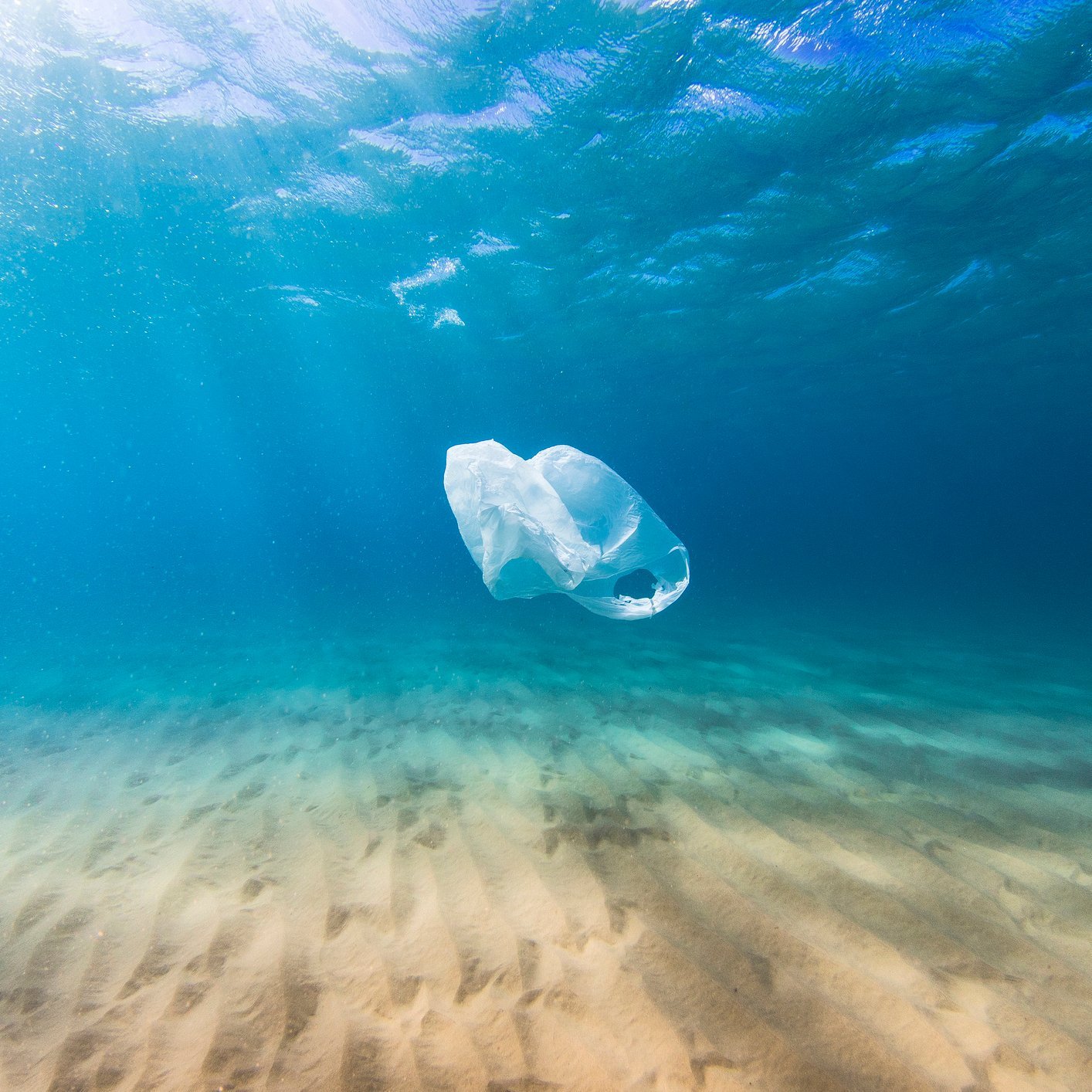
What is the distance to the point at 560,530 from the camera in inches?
156

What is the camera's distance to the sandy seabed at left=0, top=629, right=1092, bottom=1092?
1.78 meters

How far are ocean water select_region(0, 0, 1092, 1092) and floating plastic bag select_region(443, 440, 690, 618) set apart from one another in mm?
1459

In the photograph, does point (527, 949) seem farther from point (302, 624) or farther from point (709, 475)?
point (709, 475)

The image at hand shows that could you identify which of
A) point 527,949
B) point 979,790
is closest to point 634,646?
point 979,790

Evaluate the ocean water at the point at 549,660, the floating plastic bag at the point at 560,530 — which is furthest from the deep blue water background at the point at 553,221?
the floating plastic bag at the point at 560,530

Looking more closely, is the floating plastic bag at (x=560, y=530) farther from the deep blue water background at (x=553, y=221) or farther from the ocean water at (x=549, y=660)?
the deep blue water background at (x=553, y=221)

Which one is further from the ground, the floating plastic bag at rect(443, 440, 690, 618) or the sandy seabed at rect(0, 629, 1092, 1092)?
the floating plastic bag at rect(443, 440, 690, 618)

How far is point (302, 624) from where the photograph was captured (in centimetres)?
1466

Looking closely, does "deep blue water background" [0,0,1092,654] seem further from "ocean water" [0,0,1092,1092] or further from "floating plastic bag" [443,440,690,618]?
"floating plastic bag" [443,440,690,618]

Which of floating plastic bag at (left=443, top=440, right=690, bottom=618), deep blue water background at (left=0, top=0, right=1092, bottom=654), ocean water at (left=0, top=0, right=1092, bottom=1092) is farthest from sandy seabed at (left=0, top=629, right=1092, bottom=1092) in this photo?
deep blue water background at (left=0, top=0, right=1092, bottom=654)

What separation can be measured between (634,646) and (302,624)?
398 inches

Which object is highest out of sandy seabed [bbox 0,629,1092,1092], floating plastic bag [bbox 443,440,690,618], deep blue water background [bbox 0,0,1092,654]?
deep blue water background [bbox 0,0,1092,654]

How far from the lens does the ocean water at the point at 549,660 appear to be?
6.47 feet

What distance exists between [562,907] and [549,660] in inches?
235
